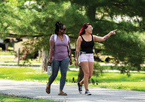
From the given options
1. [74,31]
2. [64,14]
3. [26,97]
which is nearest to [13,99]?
[26,97]

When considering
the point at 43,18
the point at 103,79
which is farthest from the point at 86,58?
the point at 103,79

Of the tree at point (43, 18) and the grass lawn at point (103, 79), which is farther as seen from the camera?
the grass lawn at point (103, 79)

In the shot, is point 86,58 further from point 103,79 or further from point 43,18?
point 103,79

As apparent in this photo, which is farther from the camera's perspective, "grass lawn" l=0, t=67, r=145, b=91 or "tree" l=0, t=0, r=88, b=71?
"grass lawn" l=0, t=67, r=145, b=91

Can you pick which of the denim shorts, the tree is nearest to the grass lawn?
the tree

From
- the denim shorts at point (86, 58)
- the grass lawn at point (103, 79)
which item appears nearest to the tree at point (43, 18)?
the grass lawn at point (103, 79)

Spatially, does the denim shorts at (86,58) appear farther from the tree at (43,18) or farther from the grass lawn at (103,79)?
the grass lawn at (103,79)

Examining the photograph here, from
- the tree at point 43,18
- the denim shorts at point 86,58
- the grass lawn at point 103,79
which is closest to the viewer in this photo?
the denim shorts at point 86,58

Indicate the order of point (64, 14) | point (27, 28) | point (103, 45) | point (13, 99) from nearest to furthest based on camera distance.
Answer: point (13, 99) → point (64, 14) → point (27, 28) → point (103, 45)

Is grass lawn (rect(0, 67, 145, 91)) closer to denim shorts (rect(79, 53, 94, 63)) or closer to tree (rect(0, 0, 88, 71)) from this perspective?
tree (rect(0, 0, 88, 71))

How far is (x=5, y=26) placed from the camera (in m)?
14.3

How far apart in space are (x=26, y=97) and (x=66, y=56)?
1.34m

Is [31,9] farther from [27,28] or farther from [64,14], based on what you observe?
[64,14]

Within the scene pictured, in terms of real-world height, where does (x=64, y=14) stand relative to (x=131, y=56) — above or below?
above
